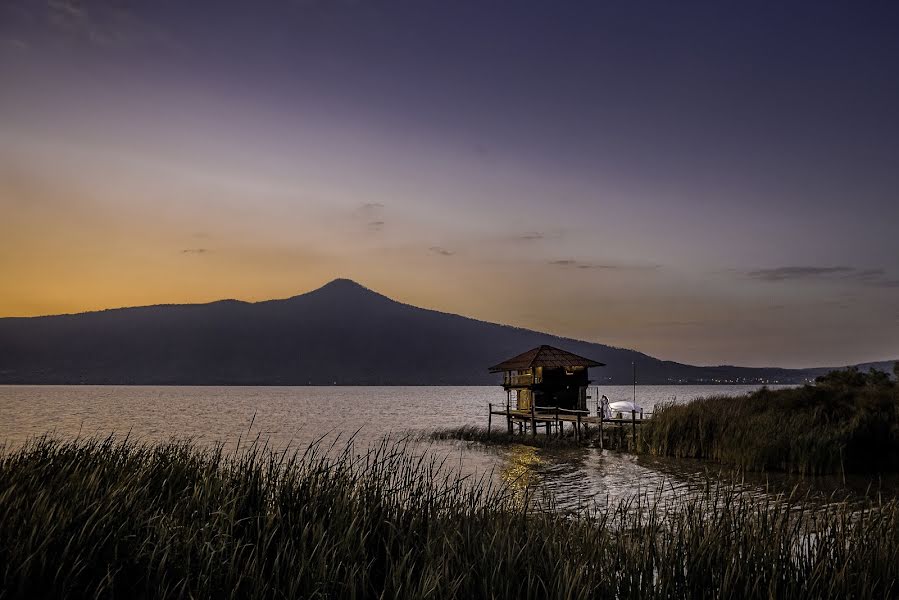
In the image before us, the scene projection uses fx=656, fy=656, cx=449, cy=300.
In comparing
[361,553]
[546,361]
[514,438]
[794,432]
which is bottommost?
[514,438]

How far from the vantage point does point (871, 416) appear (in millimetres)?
21875

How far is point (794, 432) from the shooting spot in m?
21.0

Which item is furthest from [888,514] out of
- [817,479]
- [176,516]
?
[817,479]

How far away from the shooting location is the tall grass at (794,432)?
20438mm

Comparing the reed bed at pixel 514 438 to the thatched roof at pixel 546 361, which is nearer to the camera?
the reed bed at pixel 514 438

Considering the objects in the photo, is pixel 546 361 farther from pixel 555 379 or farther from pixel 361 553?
pixel 361 553

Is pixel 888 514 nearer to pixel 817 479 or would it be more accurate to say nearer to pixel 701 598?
pixel 701 598

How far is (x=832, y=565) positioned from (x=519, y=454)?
25396 mm

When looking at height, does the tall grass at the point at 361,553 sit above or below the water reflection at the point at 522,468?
above

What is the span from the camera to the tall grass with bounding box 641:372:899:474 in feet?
67.1

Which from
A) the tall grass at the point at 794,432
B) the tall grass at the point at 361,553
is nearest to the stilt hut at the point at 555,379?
the tall grass at the point at 794,432

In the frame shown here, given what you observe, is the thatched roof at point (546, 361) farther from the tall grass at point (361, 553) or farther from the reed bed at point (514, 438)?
the tall grass at point (361, 553)

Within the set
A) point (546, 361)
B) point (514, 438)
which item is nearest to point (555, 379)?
point (546, 361)

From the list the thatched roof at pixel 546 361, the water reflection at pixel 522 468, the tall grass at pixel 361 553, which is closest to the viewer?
the tall grass at pixel 361 553
